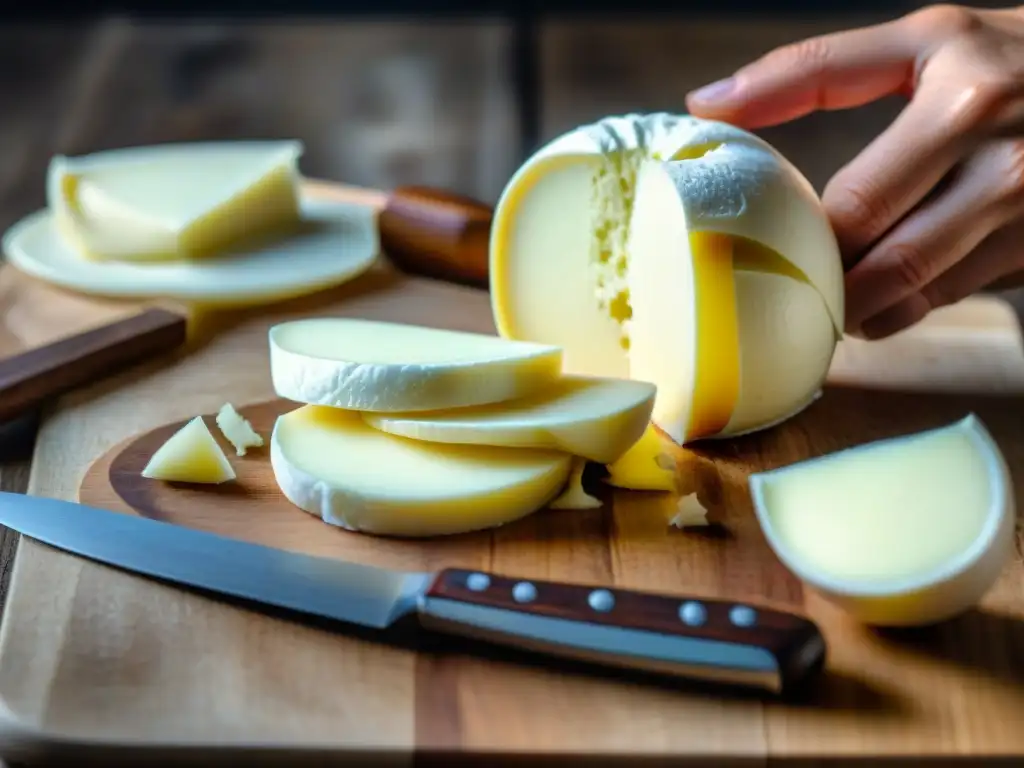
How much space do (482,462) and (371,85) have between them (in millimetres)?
2524

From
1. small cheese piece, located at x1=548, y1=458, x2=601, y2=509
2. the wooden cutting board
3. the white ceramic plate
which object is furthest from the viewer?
the white ceramic plate

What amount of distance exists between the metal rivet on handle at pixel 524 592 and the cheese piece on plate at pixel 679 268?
0.52 metres

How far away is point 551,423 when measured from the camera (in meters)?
1.61

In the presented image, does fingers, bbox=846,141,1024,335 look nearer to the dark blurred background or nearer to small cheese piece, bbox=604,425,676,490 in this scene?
small cheese piece, bbox=604,425,676,490

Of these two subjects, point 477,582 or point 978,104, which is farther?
point 978,104

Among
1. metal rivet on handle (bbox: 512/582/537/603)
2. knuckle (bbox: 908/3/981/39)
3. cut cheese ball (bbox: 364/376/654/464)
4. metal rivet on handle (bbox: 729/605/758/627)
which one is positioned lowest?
cut cheese ball (bbox: 364/376/654/464)

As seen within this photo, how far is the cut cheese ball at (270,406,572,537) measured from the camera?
1.54 meters

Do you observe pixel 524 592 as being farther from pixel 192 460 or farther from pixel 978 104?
pixel 978 104

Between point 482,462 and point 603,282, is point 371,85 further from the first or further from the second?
point 482,462

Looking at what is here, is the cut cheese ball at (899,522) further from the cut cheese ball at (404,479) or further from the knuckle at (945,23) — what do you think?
the knuckle at (945,23)

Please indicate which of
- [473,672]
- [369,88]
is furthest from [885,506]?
[369,88]

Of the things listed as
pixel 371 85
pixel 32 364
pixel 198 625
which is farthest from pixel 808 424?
pixel 371 85

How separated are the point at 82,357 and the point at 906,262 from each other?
128cm

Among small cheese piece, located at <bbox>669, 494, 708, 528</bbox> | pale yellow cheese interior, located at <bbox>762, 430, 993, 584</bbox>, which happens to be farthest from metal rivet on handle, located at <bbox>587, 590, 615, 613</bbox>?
small cheese piece, located at <bbox>669, 494, 708, 528</bbox>
